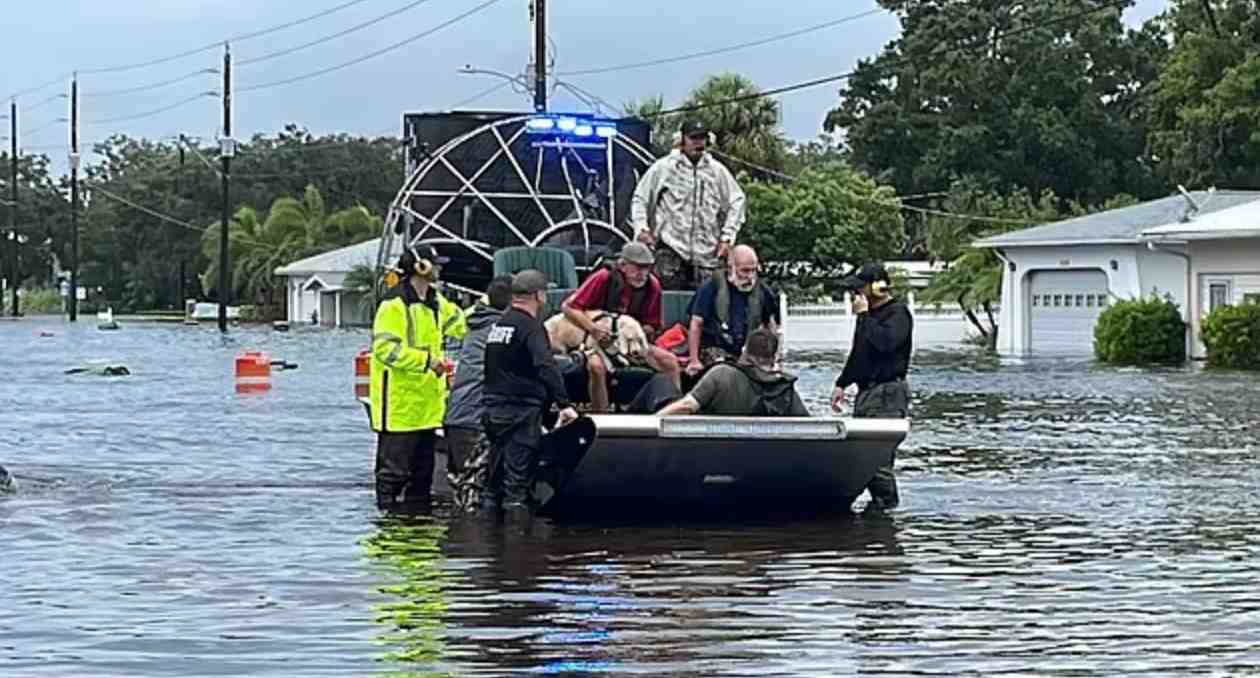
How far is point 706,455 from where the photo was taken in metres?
14.3

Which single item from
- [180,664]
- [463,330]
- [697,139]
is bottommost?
[180,664]

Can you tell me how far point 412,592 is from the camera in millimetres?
11906

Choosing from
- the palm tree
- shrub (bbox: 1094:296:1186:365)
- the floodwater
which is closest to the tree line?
the palm tree

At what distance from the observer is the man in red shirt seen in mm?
15094

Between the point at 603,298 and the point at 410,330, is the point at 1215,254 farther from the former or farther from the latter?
the point at 410,330

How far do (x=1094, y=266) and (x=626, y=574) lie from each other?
134ft

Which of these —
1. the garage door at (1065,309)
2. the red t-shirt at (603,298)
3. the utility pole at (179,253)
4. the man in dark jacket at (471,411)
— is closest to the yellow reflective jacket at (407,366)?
the man in dark jacket at (471,411)

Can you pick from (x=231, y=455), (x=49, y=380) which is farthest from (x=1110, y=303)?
(x=231, y=455)

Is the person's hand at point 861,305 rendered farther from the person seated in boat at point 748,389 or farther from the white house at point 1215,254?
the white house at point 1215,254

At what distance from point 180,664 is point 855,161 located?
79.2 metres

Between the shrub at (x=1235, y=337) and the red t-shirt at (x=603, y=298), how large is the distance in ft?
97.0

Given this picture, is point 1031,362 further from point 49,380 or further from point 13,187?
point 13,187

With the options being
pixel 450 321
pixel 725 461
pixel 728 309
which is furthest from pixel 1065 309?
pixel 725 461

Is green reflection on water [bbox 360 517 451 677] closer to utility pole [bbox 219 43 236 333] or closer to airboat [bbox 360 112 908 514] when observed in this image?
airboat [bbox 360 112 908 514]
